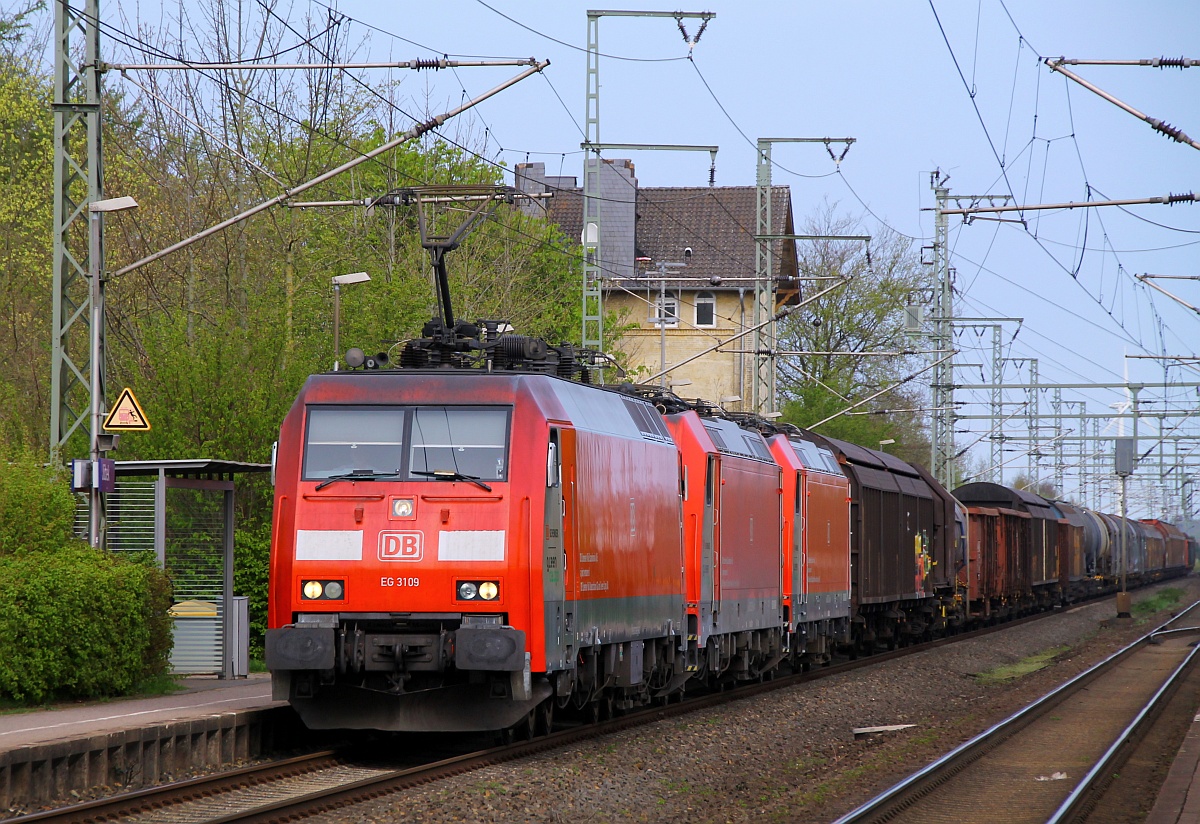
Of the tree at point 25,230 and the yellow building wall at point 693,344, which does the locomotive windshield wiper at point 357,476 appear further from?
the yellow building wall at point 693,344

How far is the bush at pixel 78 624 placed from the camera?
1466 centimetres

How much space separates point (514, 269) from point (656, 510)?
25587 mm

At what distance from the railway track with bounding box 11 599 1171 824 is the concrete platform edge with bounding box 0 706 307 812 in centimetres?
50

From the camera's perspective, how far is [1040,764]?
50.8 feet

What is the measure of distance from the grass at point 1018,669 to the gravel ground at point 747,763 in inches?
38.9

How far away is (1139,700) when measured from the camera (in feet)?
73.6

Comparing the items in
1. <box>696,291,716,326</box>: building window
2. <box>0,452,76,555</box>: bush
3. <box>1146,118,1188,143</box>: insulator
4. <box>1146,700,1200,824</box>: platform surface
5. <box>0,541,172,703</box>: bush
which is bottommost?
<box>1146,700,1200,824</box>: platform surface

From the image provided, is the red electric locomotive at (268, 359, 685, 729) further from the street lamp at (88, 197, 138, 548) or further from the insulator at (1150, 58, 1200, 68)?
the insulator at (1150, 58, 1200, 68)

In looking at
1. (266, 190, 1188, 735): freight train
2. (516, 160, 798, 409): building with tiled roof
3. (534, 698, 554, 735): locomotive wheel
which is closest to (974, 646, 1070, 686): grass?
(266, 190, 1188, 735): freight train

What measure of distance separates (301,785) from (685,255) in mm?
51609

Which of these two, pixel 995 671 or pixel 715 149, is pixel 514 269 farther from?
pixel 995 671

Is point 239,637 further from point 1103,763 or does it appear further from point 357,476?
point 1103,763

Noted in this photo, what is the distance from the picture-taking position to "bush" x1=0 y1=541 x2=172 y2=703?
577 inches

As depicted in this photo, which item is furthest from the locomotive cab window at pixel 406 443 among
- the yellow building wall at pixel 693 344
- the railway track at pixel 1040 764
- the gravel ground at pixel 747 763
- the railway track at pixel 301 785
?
the yellow building wall at pixel 693 344
